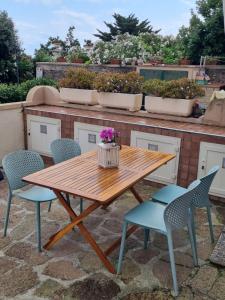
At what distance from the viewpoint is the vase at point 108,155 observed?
A: 2.99 meters

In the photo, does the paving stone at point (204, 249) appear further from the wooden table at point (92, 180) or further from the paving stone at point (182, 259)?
the wooden table at point (92, 180)

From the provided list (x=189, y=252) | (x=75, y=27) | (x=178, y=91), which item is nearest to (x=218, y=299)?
(x=189, y=252)

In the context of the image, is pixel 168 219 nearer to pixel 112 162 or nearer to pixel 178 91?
pixel 112 162

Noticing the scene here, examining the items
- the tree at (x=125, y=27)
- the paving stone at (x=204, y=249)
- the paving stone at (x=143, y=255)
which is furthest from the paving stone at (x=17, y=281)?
the tree at (x=125, y=27)

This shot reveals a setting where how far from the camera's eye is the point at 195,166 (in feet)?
14.1

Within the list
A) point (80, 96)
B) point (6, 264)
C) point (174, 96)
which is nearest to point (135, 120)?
point (174, 96)

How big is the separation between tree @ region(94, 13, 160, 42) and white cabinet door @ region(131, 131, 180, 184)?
27.6m

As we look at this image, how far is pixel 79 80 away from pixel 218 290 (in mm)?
4255

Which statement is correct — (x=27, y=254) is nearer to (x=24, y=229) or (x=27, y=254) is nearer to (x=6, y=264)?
(x=6, y=264)

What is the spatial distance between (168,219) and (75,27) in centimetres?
2723

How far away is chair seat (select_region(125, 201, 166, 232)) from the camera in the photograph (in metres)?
2.61

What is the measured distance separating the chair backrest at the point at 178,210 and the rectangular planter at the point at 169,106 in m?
2.43

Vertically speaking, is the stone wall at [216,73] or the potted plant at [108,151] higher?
the stone wall at [216,73]

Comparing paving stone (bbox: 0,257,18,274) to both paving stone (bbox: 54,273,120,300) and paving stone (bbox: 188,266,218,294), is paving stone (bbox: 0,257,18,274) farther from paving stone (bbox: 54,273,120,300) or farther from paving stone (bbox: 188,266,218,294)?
paving stone (bbox: 188,266,218,294)
